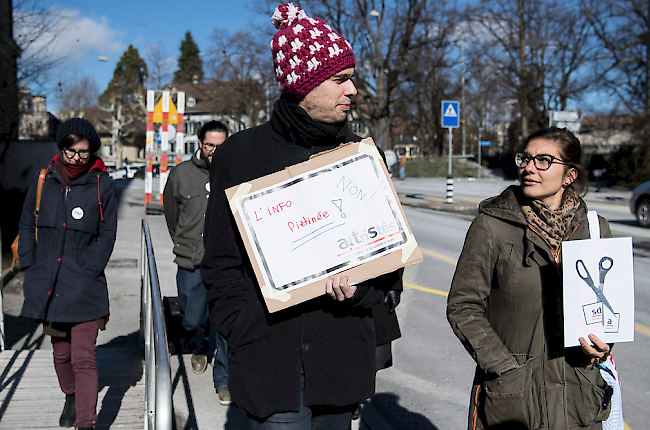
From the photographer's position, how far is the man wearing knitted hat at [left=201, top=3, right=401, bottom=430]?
74.5 inches

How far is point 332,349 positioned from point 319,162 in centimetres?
62

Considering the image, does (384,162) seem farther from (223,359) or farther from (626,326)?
(223,359)

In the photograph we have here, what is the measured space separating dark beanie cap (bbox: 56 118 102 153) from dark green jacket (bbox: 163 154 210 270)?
1.08 meters

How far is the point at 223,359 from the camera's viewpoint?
4285 mm

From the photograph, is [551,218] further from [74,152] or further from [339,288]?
[74,152]

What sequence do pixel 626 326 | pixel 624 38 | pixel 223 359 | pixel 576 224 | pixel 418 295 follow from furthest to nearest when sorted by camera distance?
pixel 624 38 → pixel 418 295 → pixel 223 359 → pixel 576 224 → pixel 626 326

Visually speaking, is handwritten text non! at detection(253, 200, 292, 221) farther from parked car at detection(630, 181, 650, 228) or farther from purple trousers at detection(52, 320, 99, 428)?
parked car at detection(630, 181, 650, 228)

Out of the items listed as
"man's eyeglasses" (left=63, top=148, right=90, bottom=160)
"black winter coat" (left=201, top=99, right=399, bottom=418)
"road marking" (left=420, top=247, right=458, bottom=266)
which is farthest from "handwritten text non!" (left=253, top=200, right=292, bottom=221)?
"road marking" (left=420, top=247, right=458, bottom=266)

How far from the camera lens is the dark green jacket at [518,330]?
212 centimetres

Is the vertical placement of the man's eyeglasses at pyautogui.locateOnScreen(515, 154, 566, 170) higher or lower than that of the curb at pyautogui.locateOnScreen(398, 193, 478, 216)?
higher

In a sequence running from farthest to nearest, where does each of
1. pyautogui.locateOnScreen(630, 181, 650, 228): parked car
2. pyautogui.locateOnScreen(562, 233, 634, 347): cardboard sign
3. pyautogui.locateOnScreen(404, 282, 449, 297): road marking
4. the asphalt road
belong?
1. pyautogui.locateOnScreen(630, 181, 650, 228): parked car
2. pyautogui.locateOnScreen(404, 282, 449, 297): road marking
3. the asphalt road
4. pyautogui.locateOnScreen(562, 233, 634, 347): cardboard sign

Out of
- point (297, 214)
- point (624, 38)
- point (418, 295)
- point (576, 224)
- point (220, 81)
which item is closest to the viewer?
point (297, 214)

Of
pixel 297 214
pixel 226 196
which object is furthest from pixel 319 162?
pixel 226 196

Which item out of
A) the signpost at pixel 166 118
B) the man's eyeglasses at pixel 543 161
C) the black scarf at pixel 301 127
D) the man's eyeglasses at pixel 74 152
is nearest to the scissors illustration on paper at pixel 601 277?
the man's eyeglasses at pixel 543 161
